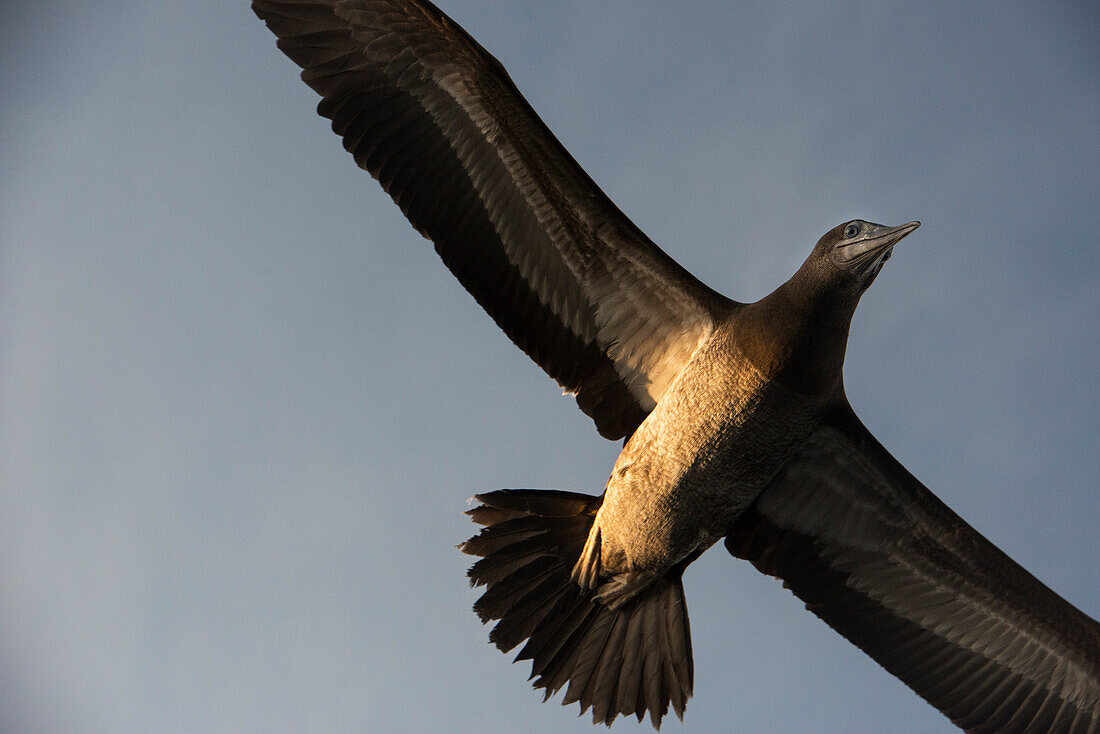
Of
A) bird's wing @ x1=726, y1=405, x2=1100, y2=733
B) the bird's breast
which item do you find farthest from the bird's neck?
bird's wing @ x1=726, y1=405, x2=1100, y2=733

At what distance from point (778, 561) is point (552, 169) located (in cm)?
297

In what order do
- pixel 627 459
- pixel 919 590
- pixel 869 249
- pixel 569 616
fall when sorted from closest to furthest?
pixel 869 249
pixel 627 459
pixel 569 616
pixel 919 590

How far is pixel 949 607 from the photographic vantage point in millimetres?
5945

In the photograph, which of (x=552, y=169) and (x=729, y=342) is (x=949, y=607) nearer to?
(x=729, y=342)

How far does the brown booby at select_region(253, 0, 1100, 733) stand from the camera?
5.26 metres

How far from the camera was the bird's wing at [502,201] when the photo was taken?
211 inches

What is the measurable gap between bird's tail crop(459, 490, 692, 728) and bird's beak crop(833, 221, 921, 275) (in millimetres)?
2061

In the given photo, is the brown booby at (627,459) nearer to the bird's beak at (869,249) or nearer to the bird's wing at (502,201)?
the bird's wing at (502,201)

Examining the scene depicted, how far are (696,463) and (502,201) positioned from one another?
1.99 metres

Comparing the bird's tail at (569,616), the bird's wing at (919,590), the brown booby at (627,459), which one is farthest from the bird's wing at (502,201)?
the bird's wing at (919,590)

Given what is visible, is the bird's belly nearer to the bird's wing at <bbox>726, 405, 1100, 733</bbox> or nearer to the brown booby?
the brown booby

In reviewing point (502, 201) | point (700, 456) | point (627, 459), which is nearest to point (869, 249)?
point (700, 456)

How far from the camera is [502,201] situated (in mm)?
5609

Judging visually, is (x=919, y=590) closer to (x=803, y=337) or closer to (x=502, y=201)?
(x=803, y=337)
